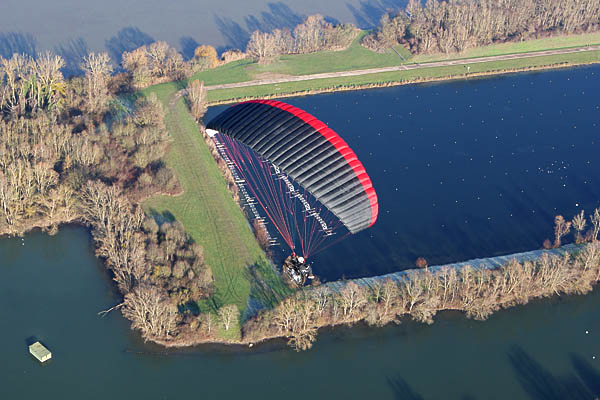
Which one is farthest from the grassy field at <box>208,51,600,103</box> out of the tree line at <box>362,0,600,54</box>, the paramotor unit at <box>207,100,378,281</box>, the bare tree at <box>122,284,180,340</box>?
the bare tree at <box>122,284,180,340</box>

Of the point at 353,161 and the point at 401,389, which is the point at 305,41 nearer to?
the point at 353,161

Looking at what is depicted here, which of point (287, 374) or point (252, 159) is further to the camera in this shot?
point (252, 159)

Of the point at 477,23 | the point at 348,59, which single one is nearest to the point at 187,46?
the point at 348,59

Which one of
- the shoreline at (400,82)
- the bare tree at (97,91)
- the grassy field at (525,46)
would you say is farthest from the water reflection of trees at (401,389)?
the grassy field at (525,46)

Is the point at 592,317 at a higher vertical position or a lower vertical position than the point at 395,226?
lower

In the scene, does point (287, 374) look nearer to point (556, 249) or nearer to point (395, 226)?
point (395, 226)

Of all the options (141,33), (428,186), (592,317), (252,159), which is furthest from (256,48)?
(592,317)

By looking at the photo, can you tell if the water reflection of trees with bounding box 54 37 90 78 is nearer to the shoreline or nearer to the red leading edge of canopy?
the shoreline
